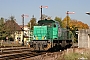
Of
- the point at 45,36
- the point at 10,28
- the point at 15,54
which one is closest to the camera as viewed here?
the point at 15,54

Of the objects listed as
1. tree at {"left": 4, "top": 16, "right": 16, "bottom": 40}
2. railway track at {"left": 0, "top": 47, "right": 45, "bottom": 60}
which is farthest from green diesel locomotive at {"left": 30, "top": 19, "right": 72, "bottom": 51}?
tree at {"left": 4, "top": 16, "right": 16, "bottom": 40}

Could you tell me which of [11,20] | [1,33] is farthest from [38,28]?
[11,20]

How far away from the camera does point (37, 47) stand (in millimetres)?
20766

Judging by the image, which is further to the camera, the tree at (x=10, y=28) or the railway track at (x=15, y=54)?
the tree at (x=10, y=28)

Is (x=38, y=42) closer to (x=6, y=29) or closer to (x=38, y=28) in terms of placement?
(x=38, y=28)

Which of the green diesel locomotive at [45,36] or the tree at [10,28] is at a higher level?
the tree at [10,28]

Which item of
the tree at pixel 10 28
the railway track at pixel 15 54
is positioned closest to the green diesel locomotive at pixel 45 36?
the railway track at pixel 15 54

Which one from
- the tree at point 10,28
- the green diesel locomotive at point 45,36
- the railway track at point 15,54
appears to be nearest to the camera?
the railway track at point 15,54

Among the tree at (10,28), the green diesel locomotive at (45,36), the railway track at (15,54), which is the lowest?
the railway track at (15,54)

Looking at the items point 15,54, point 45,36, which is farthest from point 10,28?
point 15,54

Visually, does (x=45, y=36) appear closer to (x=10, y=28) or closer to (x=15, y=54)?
(x=15, y=54)

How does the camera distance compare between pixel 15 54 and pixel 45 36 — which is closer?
pixel 15 54

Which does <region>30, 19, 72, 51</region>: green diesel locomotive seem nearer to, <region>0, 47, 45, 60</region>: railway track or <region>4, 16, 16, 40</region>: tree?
<region>0, 47, 45, 60</region>: railway track

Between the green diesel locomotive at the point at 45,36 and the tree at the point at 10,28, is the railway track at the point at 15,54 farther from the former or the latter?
the tree at the point at 10,28
